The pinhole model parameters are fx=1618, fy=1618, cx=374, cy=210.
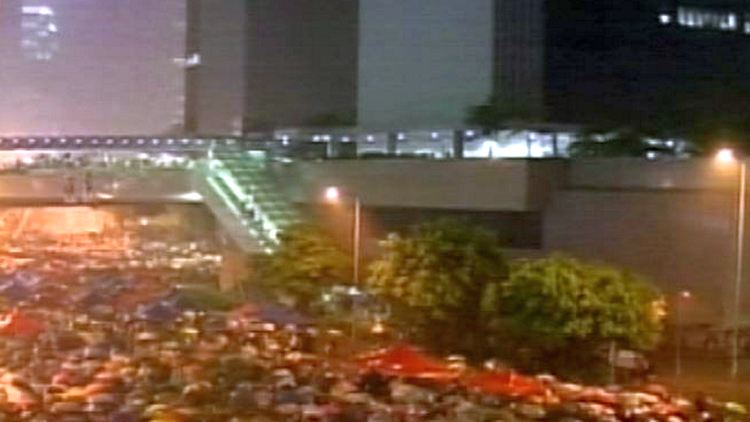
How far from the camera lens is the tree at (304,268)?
6.14 m

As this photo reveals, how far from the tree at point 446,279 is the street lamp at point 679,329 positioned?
2.16 ft

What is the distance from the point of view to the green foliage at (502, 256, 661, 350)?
5.13m

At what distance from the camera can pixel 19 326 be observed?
17.0 feet

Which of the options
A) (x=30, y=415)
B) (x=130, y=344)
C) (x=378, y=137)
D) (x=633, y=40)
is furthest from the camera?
(x=633, y=40)

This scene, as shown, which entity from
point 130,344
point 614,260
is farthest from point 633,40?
point 130,344

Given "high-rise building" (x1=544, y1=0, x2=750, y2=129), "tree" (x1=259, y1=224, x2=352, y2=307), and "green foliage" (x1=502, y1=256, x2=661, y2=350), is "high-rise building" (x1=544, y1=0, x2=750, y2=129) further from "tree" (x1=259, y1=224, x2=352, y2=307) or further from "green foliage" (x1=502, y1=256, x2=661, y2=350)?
"green foliage" (x1=502, y1=256, x2=661, y2=350)

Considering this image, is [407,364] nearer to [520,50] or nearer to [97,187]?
[97,187]

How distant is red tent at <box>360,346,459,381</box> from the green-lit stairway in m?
1.78

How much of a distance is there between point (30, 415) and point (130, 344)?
1.17 meters

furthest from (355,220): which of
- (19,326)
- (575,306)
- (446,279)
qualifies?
(19,326)

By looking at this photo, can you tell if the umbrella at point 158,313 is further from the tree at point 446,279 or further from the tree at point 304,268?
the tree at point 446,279

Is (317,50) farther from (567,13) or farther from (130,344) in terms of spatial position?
(130,344)

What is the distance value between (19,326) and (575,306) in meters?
1.77

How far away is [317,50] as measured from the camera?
970 cm
